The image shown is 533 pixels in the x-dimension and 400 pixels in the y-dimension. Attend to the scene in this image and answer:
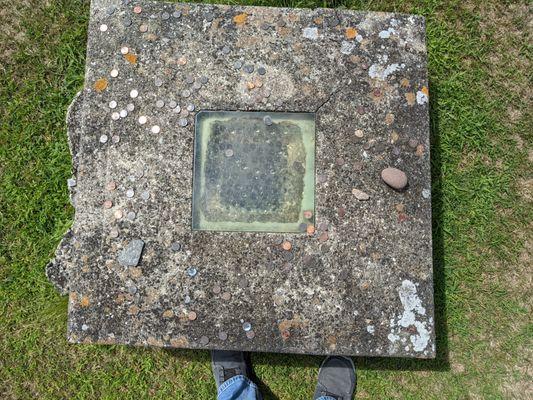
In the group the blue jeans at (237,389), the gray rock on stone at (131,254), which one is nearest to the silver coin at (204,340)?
the gray rock on stone at (131,254)

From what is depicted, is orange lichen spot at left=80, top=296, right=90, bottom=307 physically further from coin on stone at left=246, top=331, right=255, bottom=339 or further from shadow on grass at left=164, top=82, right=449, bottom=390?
shadow on grass at left=164, top=82, right=449, bottom=390

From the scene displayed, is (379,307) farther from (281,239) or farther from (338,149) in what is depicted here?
(338,149)

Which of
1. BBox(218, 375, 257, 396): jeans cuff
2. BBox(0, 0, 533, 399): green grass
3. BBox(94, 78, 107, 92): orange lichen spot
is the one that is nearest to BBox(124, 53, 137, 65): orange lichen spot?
BBox(94, 78, 107, 92): orange lichen spot

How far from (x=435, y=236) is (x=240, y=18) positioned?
5.75ft

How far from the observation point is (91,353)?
2.92m

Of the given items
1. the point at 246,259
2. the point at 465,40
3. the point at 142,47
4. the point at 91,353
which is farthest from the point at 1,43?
the point at 465,40

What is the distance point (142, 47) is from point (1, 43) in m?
1.39

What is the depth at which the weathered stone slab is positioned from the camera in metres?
2.15

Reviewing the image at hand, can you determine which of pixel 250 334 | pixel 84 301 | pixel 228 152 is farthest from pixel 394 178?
pixel 84 301

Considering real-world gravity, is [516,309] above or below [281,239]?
below

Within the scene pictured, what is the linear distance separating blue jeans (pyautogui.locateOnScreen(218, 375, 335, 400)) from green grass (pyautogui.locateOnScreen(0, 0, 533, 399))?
0.16m

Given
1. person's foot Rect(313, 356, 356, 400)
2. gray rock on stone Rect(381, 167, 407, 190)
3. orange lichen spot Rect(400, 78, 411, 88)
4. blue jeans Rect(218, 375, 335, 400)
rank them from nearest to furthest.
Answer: gray rock on stone Rect(381, 167, 407, 190)
orange lichen spot Rect(400, 78, 411, 88)
blue jeans Rect(218, 375, 335, 400)
person's foot Rect(313, 356, 356, 400)

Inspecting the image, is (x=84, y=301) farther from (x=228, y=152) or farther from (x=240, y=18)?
(x=240, y=18)

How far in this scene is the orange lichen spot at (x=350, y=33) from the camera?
228 cm
